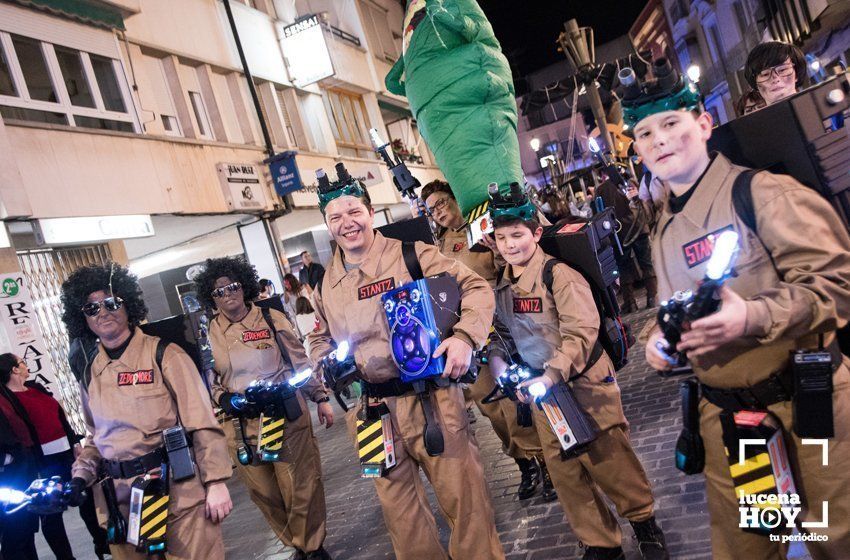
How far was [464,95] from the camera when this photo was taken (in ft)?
17.4

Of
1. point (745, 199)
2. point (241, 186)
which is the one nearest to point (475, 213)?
point (745, 199)

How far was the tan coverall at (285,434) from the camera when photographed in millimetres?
5293

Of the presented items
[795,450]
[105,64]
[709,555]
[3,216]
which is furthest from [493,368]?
[105,64]

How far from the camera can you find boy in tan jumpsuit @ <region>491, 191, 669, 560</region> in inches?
147

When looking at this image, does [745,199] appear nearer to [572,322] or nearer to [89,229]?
[572,322]

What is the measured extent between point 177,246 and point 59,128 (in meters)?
5.03

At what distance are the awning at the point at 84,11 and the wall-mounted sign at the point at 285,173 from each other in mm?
4348

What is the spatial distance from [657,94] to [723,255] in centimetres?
80

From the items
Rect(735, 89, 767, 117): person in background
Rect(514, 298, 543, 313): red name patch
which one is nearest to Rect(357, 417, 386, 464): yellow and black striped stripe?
Rect(514, 298, 543, 313): red name patch

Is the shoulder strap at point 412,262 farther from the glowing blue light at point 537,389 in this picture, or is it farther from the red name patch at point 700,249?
the red name patch at point 700,249

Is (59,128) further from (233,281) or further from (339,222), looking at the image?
(339,222)

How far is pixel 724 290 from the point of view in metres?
2.02

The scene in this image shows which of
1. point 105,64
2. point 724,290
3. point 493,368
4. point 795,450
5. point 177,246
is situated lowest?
point 795,450

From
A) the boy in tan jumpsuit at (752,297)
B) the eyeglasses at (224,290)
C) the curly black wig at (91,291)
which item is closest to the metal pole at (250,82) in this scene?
the eyeglasses at (224,290)
